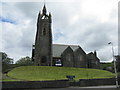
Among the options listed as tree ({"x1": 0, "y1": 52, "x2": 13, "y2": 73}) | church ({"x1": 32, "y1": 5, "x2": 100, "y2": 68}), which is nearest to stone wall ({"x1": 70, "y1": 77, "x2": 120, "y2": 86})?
church ({"x1": 32, "y1": 5, "x2": 100, "y2": 68})

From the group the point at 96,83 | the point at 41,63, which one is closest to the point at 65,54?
the point at 41,63

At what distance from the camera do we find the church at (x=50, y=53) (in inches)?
2163

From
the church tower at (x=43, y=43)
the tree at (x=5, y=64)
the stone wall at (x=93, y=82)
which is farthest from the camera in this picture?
the church tower at (x=43, y=43)

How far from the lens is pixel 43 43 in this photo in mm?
56719

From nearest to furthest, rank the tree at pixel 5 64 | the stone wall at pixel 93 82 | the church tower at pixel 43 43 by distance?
the stone wall at pixel 93 82
the tree at pixel 5 64
the church tower at pixel 43 43

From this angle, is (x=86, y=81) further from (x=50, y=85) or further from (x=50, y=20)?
(x=50, y=20)

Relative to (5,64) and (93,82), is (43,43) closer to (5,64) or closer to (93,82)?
(5,64)

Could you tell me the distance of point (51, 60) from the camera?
5444cm

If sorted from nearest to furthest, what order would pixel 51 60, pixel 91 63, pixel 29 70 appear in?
pixel 29 70
pixel 51 60
pixel 91 63

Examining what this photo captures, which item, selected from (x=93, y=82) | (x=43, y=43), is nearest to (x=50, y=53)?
(x=43, y=43)

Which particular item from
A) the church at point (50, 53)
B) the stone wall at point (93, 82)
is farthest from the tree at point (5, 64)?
the stone wall at point (93, 82)

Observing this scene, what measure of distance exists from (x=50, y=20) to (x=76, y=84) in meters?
38.4

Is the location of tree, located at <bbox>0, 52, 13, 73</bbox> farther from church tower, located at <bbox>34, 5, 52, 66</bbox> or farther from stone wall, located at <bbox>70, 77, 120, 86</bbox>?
stone wall, located at <bbox>70, 77, 120, 86</bbox>

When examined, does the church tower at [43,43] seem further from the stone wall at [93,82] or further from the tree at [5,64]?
the stone wall at [93,82]
